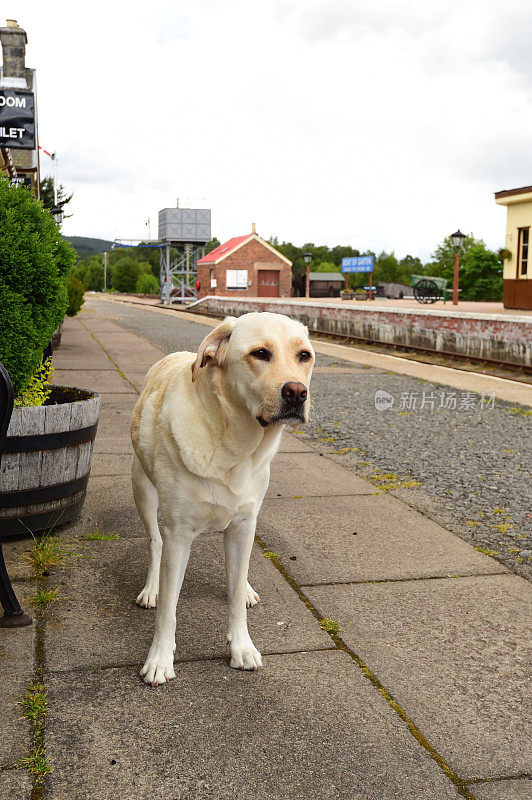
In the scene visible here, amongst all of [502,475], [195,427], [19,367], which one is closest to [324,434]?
[502,475]

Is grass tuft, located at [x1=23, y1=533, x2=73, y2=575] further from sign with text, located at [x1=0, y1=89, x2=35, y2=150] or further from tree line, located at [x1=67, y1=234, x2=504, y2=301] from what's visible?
tree line, located at [x1=67, y1=234, x2=504, y2=301]

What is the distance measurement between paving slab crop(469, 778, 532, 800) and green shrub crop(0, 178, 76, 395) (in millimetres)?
3420

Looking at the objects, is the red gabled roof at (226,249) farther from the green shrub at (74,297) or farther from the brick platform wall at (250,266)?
the green shrub at (74,297)

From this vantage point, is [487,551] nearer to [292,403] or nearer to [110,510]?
[110,510]

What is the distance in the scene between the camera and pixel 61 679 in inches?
114

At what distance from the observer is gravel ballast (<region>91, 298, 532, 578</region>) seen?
17.2 ft

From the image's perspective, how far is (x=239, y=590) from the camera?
308cm

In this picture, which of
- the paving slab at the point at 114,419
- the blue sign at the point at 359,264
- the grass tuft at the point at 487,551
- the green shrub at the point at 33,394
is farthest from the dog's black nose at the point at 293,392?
the blue sign at the point at 359,264

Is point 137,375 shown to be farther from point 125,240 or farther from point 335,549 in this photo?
point 125,240

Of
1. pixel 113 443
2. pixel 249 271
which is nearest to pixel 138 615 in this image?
pixel 113 443

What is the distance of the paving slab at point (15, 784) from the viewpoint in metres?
2.20

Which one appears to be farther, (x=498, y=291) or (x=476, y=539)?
(x=498, y=291)

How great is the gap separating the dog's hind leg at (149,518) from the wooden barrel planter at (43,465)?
0.88 metres

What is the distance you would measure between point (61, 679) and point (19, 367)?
225cm
